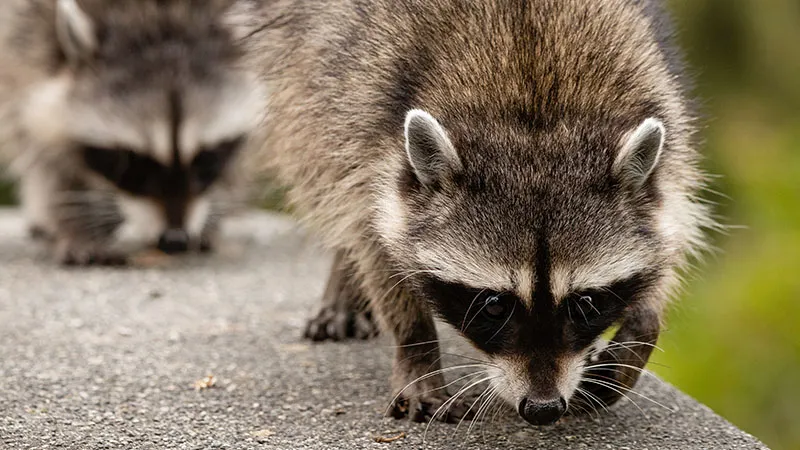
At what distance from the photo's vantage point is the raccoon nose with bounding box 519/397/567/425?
11.9 ft

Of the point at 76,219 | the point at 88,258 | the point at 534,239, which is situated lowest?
the point at 88,258

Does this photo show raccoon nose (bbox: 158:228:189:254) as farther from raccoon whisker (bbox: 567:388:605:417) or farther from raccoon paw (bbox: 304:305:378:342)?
raccoon whisker (bbox: 567:388:605:417)

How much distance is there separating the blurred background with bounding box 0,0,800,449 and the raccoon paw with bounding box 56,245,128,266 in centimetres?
347

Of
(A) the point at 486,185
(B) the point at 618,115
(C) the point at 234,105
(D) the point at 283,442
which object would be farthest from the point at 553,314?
(C) the point at 234,105

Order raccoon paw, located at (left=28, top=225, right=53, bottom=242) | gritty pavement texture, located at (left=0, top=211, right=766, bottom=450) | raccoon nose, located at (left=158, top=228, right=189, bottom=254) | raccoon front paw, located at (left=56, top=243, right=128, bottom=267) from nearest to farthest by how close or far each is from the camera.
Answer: gritty pavement texture, located at (left=0, top=211, right=766, bottom=450) < raccoon nose, located at (left=158, top=228, right=189, bottom=254) < raccoon front paw, located at (left=56, top=243, right=128, bottom=267) < raccoon paw, located at (left=28, top=225, right=53, bottom=242)

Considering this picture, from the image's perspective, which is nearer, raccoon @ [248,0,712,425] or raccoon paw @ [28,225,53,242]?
raccoon @ [248,0,712,425]

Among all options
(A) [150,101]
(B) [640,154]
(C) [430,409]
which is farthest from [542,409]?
(A) [150,101]

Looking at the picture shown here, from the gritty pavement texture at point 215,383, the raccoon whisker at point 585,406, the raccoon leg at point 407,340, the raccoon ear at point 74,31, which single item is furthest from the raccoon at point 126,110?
the raccoon whisker at point 585,406

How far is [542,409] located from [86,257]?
4522 millimetres

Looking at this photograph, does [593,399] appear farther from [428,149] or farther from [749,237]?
[749,237]

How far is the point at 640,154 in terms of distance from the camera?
379 cm

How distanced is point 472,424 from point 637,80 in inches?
54.0

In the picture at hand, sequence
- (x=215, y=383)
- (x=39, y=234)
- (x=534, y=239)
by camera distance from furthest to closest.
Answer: (x=39, y=234), (x=215, y=383), (x=534, y=239)

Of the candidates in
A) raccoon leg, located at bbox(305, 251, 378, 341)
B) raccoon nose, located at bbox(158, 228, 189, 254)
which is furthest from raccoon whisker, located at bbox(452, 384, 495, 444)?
raccoon nose, located at bbox(158, 228, 189, 254)
